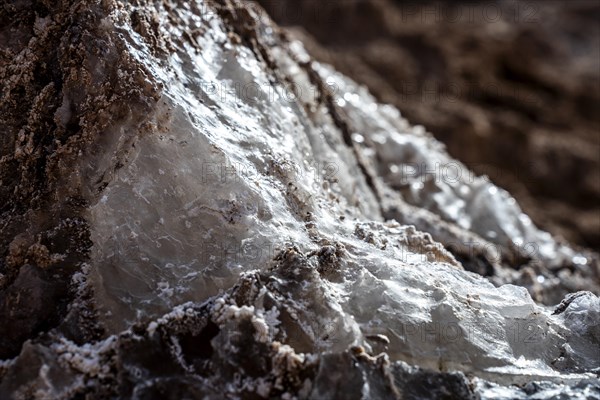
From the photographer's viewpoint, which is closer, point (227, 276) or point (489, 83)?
point (227, 276)

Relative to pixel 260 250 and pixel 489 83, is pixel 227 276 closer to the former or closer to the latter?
pixel 260 250

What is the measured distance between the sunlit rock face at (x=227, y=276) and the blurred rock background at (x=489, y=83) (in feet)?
13.0

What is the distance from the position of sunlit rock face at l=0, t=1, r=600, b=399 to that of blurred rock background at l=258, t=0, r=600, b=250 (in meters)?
3.95

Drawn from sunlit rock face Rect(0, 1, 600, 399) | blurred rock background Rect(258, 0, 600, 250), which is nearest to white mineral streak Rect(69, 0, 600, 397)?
sunlit rock face Rect(0, 1, 600, 399)

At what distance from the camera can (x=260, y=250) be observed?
200 centimetres

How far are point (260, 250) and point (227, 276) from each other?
12 cm

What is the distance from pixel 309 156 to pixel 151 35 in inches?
28.7

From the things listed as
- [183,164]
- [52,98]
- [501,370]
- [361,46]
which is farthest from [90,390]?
[361,46]

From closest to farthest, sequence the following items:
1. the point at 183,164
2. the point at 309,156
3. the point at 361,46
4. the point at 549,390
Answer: the point at 549,390 < the point at 183,164 < the point at 309,156 < the point at 361,46

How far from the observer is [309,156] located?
2.66 meters

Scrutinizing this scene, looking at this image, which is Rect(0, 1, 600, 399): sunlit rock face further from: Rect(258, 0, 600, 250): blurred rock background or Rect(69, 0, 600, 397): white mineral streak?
Rect(258, 0, 600, 250): blurred rock background

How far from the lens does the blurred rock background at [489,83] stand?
6988mm

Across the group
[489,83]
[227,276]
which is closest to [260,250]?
[227,276]

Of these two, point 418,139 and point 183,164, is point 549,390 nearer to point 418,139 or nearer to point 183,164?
point 183,164
